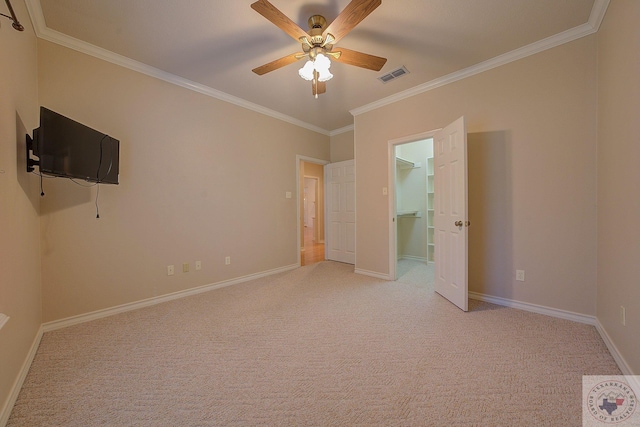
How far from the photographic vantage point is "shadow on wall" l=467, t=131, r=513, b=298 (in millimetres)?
2639

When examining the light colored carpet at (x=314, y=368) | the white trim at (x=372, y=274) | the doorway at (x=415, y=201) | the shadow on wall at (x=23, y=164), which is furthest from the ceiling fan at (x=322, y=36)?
the doorway at (x=415, y=201)

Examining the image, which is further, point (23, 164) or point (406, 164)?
point (406, 164)

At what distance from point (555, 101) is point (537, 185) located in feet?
2.66

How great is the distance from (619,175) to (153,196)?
163 inches

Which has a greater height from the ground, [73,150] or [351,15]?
[351,15]

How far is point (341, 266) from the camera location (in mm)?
4652

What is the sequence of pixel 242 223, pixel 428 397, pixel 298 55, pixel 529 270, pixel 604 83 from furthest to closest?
pixel 242 223
pixel 529 270
pixel 298 55
pixel 604 83
pixel 428 397

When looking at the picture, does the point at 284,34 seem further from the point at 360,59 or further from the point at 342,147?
the point at 342,147

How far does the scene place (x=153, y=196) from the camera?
2.81 meters

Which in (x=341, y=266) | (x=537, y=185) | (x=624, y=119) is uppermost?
(x=624, y=119)

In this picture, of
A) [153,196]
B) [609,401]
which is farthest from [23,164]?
[609,401]

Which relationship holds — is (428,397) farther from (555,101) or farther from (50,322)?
(50,322)

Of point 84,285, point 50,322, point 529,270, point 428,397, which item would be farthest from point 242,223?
point 529,270

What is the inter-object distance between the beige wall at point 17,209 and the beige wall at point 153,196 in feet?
0.61
